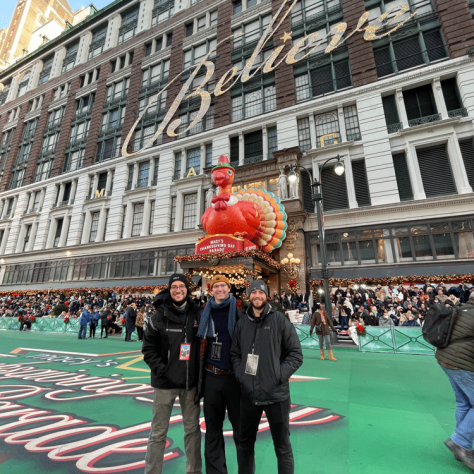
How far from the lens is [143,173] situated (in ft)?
94.9

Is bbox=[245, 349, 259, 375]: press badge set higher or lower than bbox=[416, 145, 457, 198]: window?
lower

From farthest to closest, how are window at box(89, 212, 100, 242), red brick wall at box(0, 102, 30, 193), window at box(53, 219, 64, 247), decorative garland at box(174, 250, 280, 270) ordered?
red brick wall at box(0, 102, 30, 193)
window at box(53, 219, 64, 247)
window at box(89, 212, 100, 242)
decorative garland at box(174, 250, 280, 270)

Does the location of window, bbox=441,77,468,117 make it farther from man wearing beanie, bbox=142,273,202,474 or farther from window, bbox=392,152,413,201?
man wearing beanie, bbox=142,273,202,474

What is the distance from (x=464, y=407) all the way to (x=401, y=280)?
1484 cm

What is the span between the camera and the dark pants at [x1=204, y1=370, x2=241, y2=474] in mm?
2709

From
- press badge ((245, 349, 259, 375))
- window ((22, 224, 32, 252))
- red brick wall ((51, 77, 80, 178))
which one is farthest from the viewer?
red brick wall ((51, 77, 80, 178))

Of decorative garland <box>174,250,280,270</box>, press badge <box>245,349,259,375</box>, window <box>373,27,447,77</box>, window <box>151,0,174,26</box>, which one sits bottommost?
press badge <box>245,349,259,375</box>

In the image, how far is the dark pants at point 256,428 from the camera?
8.37 feet

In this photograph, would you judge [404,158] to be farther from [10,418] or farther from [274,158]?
[10,418]

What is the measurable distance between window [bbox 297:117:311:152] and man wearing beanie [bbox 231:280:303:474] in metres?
21.0

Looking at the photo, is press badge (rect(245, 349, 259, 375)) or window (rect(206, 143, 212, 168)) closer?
press badge (rect(245, 349, 259, 375))

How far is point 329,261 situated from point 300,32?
2131 cm

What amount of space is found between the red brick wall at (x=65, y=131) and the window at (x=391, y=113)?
36.6 metres

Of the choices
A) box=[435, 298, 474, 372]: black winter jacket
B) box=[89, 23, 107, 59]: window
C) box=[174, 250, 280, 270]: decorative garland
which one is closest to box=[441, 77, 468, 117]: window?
box=[174, 250, 280, 270]: decorative garland
